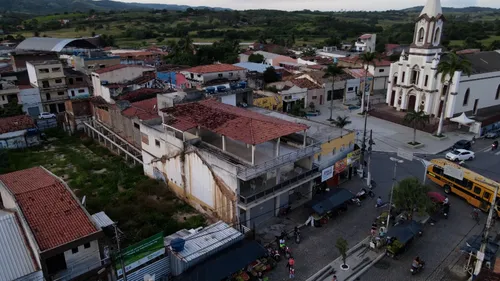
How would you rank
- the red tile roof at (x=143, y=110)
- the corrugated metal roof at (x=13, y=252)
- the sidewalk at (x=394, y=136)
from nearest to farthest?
the corrugated metal roof at (x=13, y=252) < the red tile roof at (x=143, y=110) < the sidewalk at (x=394, y=136)

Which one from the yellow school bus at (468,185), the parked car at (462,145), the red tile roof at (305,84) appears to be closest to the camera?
the yellow school bus at (468,185)

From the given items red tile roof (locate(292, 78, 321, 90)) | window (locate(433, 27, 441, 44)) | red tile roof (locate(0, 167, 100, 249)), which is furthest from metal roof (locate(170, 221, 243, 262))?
window (locate(433, 27, 441, 44))

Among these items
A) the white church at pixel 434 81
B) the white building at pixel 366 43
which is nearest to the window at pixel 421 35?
the white church at pixel 434 81

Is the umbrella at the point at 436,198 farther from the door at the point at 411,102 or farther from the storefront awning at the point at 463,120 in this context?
the door at the point at 411,102

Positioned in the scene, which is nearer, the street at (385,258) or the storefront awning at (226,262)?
the storefront awning at (226,262)

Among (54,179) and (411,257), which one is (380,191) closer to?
(411,257)

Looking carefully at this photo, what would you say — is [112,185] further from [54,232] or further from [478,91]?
[478,91]

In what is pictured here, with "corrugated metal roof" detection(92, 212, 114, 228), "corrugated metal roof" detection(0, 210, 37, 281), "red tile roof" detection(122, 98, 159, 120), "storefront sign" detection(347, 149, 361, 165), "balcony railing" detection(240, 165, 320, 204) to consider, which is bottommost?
"corrugated metal roof" detection(92, 212, 114, 228)

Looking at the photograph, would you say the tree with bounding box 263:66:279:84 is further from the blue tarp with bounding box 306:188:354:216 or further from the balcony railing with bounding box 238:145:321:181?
the blue tarp with bounding box 306:188:354:216
